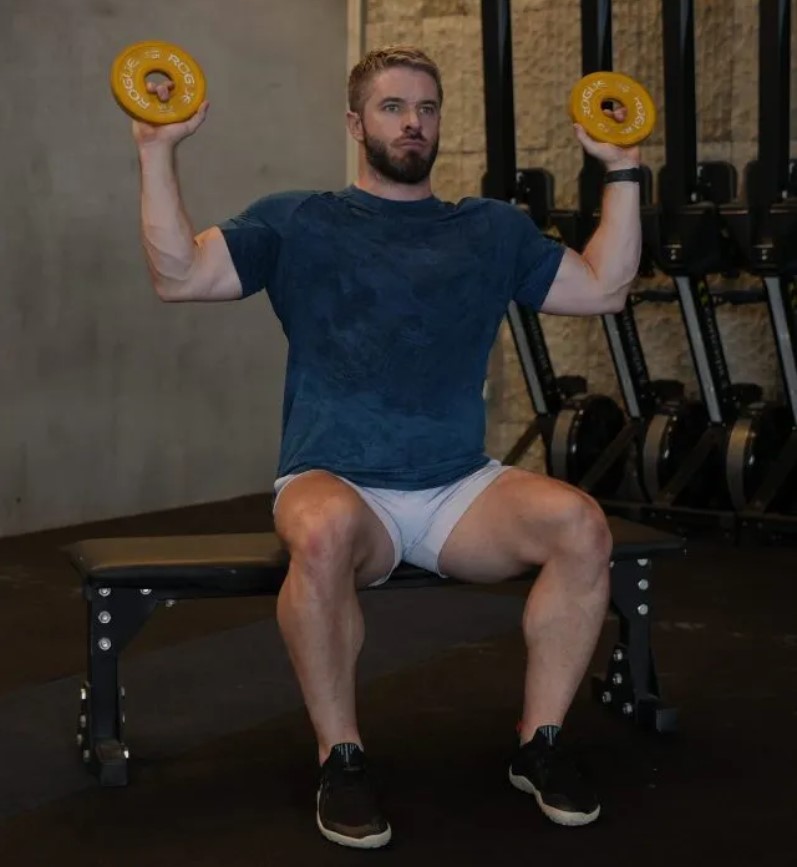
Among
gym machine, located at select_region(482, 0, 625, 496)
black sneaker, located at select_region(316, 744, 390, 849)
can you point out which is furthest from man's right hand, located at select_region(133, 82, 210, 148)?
gym machine, located at select_region(482, 0, 625, 496)

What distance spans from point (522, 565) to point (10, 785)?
2.85 ft

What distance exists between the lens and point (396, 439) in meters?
2.44

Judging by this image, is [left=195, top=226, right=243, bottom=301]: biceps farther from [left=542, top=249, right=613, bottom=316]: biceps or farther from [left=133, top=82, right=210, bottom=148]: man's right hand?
[left=542, top=249, right=613, bottom=316]: biceps

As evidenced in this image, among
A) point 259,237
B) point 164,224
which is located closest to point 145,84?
point 164,224

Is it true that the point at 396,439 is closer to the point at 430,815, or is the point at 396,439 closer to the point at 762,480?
the point at 430,815

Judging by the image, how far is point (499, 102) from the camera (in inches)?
199

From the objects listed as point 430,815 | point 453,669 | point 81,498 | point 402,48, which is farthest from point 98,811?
point 81,498

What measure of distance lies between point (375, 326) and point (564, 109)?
3.38 metres

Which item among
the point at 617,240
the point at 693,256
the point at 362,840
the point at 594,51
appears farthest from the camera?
the point at 594,51

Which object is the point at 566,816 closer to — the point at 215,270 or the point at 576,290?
the point at 576,290

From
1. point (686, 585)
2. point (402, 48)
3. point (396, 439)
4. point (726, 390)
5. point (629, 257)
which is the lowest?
point (686, 585)

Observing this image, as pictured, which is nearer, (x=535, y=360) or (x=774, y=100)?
(x=774, y=100)

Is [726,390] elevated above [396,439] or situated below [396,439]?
below

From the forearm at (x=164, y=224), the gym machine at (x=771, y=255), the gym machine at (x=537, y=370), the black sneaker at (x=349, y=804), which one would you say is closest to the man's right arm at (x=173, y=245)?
the forearm at (x=164, y=224)
